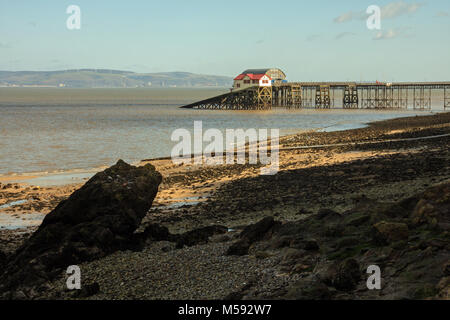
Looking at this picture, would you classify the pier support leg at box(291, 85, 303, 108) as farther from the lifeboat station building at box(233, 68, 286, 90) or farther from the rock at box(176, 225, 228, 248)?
the rock at box(176, 225, 228, 248)

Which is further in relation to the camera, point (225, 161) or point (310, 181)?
point (225, 161)

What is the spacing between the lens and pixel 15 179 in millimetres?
26922

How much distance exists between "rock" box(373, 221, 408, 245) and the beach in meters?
1.45

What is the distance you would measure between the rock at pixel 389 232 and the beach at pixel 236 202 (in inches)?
57.2

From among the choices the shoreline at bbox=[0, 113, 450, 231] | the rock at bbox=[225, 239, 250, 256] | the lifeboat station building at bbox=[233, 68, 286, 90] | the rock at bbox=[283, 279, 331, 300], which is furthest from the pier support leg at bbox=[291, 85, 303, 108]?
the rock at bbox=[283, 279, 331, 300]

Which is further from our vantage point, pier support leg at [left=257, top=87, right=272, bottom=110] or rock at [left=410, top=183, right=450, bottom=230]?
pier support leg at [left=257, top=87, right=272, bottom=110]

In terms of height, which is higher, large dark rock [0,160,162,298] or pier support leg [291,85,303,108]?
pier support leg [291,85,303,108]

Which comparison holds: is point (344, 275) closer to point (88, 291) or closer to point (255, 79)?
point (88, 291)

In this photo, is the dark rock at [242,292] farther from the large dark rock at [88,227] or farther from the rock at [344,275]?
the large dark rock at [88,227]

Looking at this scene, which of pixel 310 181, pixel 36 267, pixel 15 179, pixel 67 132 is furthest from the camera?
pixel 67 132

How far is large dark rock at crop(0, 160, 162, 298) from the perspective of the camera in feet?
34.5
